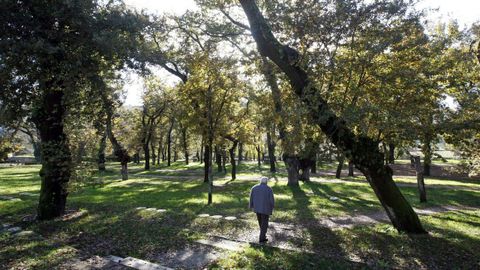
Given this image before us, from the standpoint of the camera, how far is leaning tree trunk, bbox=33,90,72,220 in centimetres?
1323

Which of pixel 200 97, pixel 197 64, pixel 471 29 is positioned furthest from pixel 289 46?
pixel 471 29

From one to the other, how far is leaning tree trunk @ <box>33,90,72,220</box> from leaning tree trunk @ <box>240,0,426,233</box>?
7.85 m

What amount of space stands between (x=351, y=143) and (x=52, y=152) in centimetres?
1079

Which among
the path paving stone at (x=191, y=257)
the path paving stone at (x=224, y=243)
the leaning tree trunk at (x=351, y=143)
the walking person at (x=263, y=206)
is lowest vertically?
the path paving stone at (x=191, y=257)

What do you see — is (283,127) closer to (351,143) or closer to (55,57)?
(351,143)

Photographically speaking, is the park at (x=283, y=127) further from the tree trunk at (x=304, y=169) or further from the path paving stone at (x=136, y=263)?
the tree trunk at (x=304, y=169)

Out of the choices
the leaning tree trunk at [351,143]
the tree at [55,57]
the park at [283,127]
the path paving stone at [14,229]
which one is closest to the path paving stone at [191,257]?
the park at [283,127]

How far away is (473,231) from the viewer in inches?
458

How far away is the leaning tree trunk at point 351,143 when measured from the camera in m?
9.87

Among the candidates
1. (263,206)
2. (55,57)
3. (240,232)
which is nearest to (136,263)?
(263,206)

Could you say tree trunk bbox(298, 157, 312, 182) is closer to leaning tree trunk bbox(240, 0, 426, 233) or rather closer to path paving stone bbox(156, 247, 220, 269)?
leaning tree trunk bbox(240, 0, 426, 233)

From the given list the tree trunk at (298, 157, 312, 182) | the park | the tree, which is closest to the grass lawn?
the park

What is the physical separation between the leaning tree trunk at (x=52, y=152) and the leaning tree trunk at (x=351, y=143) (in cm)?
785

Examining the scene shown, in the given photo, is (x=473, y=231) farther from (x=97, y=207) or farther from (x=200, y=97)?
(x=97, y=207)
